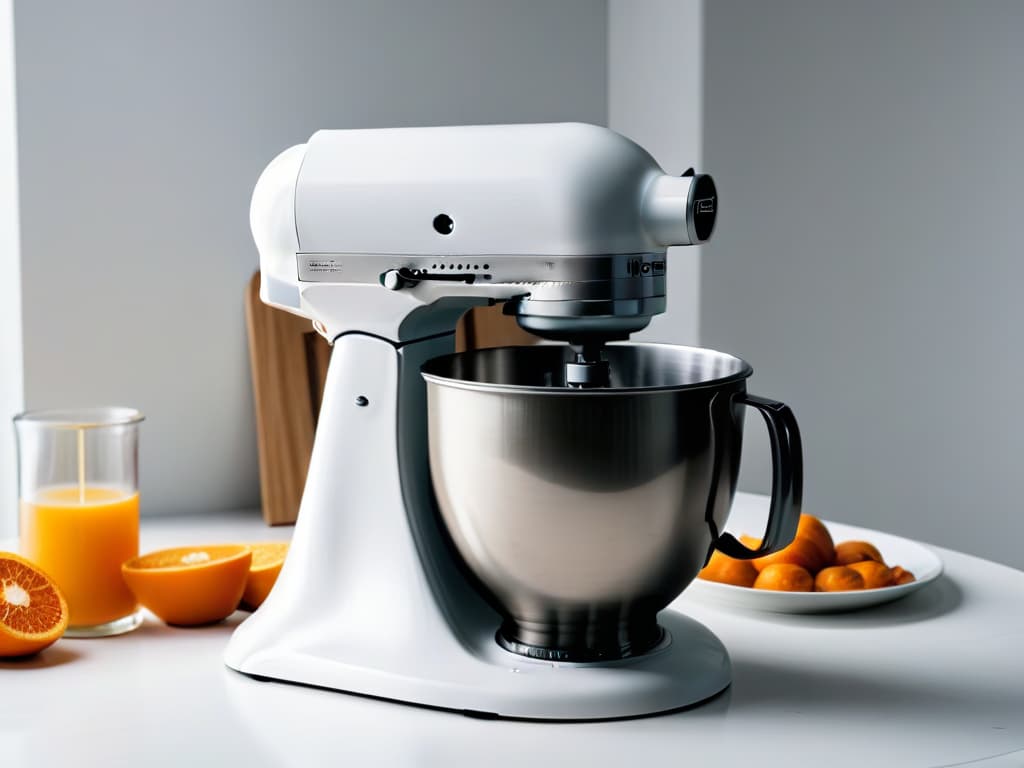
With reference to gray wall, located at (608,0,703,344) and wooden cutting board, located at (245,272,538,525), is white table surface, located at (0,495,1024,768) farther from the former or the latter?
gray wall, located at (608,0,703,344)

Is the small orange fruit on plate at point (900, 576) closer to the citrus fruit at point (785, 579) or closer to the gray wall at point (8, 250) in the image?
the citrus fruit at point (785, 579)

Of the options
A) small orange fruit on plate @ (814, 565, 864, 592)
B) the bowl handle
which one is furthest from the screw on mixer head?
small orange fruit on plate @ (814, 565, 864, 592)

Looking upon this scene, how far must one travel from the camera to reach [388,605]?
0.93m

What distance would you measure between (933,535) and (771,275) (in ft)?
2.09

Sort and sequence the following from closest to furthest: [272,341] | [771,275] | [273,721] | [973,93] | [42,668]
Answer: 1. [273,721]
2. [42,668]
3. [272,341]
4. [771,275]
5. [973,93]

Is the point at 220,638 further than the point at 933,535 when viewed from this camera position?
No

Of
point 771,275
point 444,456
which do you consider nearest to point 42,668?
point 444,456

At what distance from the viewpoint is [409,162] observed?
90cm

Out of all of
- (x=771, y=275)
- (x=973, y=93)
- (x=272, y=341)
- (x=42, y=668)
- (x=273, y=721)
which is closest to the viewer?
(x=273, y=721)

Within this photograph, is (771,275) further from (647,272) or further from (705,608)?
(647,272)

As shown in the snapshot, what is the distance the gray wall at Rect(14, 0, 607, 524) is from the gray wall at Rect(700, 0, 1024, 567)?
1.79ft

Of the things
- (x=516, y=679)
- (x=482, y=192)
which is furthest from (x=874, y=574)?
(x=482, y=192)

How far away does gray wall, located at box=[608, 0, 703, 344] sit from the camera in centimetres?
187

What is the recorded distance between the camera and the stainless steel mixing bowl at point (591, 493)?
817 mm
